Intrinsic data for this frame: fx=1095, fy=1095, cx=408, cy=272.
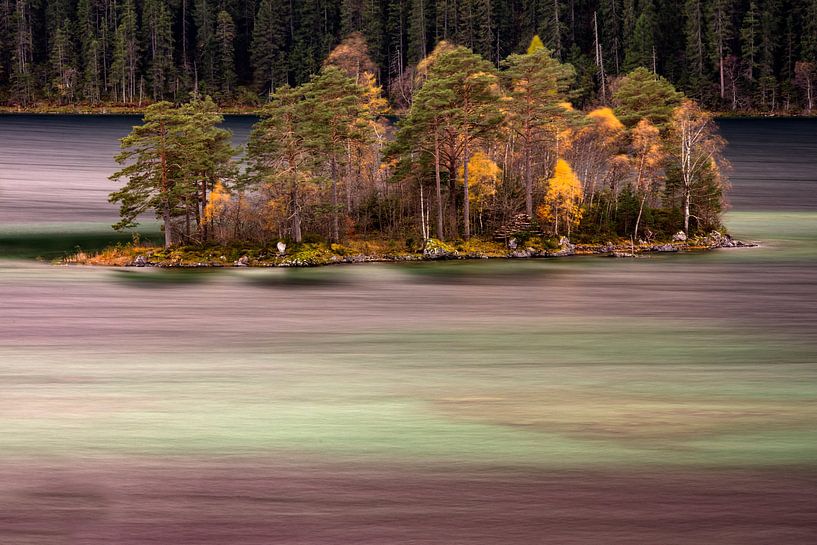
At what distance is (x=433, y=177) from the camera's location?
309 ft

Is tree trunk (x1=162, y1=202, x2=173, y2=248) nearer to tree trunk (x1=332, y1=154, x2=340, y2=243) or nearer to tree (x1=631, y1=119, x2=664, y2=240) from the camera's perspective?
tree trunk (x1=332, y1=154, x2=340, y2=243)

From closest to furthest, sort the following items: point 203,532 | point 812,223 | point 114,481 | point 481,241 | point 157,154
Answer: point 203,532
point 114,481
point 157,154
point 481,241
point 812,223

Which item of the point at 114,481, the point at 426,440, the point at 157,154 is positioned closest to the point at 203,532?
the point at 114,481

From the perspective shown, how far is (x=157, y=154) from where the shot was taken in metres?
86.0

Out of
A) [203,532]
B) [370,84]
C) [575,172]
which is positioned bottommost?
[203,532]

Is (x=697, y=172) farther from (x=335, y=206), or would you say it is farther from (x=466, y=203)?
(x=335, y=206)

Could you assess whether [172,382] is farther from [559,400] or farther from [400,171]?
[400,171]

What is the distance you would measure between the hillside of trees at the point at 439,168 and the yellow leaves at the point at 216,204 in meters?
0.12

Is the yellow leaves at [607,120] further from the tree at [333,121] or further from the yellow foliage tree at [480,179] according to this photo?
the tree at [333,121]

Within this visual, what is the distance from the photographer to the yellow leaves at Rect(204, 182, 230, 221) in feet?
283

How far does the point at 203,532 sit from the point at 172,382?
64.4ft

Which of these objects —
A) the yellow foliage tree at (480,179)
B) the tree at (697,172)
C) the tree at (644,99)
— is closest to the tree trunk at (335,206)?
the yellow foliage tree at (480,179)

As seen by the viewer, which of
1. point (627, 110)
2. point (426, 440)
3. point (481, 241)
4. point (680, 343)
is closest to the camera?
point (426, 440)

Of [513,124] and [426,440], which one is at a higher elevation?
[513,124]
